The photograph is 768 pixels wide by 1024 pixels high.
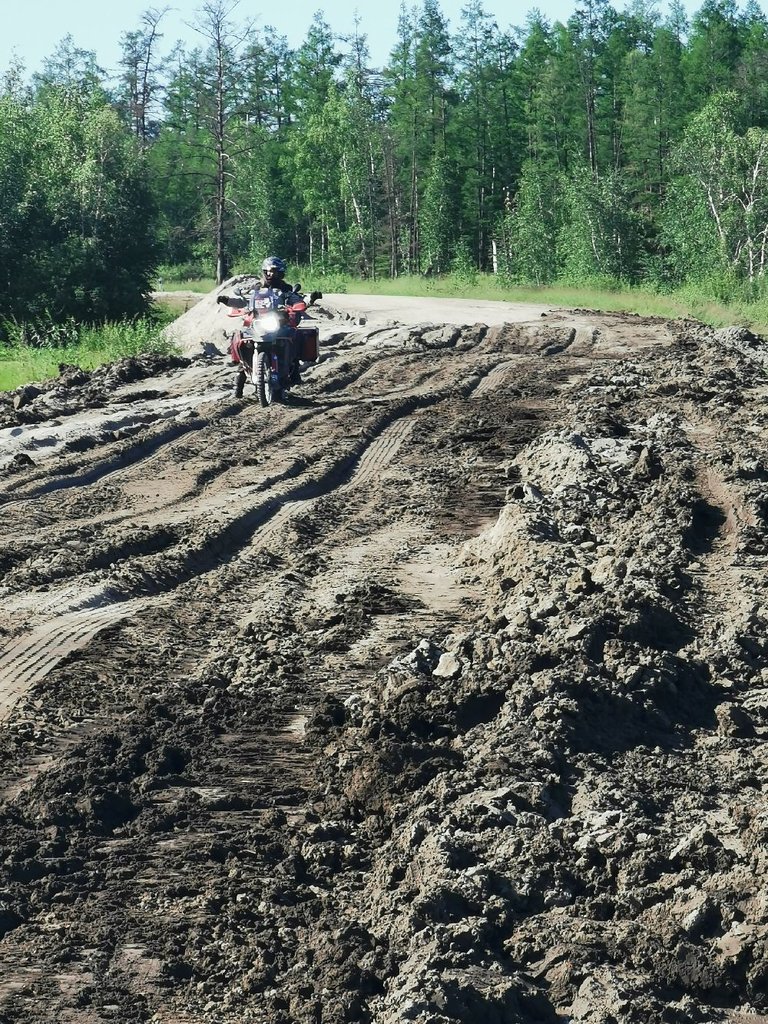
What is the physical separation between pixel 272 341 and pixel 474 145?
60342 millimetres

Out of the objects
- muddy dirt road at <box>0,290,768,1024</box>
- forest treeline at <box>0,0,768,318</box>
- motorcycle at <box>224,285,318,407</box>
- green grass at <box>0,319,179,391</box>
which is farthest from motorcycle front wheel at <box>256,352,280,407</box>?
forest treeline at <box>0,0,768,318</box>

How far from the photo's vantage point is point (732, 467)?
422 inches

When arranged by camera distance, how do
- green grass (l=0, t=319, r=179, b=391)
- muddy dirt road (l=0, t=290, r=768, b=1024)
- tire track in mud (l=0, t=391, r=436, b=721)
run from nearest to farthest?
muddy dirt road (l=0, t=290, r=768, b=1024) < tire track in mud (l=0, t=391, r=436, b=721) < green grass (l=0, t=319, r=179, b=391)

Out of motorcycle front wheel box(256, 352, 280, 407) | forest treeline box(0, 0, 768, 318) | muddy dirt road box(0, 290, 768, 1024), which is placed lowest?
muddy dirt road box(0, 290, 768, 1024)

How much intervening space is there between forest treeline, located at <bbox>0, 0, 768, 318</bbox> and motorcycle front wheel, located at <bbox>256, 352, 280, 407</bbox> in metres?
29.0

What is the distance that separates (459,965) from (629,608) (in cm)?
340

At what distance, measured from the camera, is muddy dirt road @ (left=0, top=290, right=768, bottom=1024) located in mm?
4023

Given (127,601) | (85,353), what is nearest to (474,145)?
(85,353)

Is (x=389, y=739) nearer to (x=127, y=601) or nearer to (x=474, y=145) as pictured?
(x=127, y=601)

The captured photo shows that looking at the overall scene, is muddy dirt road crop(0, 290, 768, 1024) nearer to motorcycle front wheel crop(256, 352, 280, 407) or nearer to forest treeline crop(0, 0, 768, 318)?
motorcycle front wheel crop(256, 352, 280, 407)

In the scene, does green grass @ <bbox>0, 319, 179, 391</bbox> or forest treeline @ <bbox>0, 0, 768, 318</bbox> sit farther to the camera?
forest treeline @ <bbox>0, 0, 768, 318</bbox>

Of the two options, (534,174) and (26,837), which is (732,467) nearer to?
(26,837)

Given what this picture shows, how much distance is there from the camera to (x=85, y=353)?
24.7 meters

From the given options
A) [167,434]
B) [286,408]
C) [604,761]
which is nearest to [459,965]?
[604,761]
